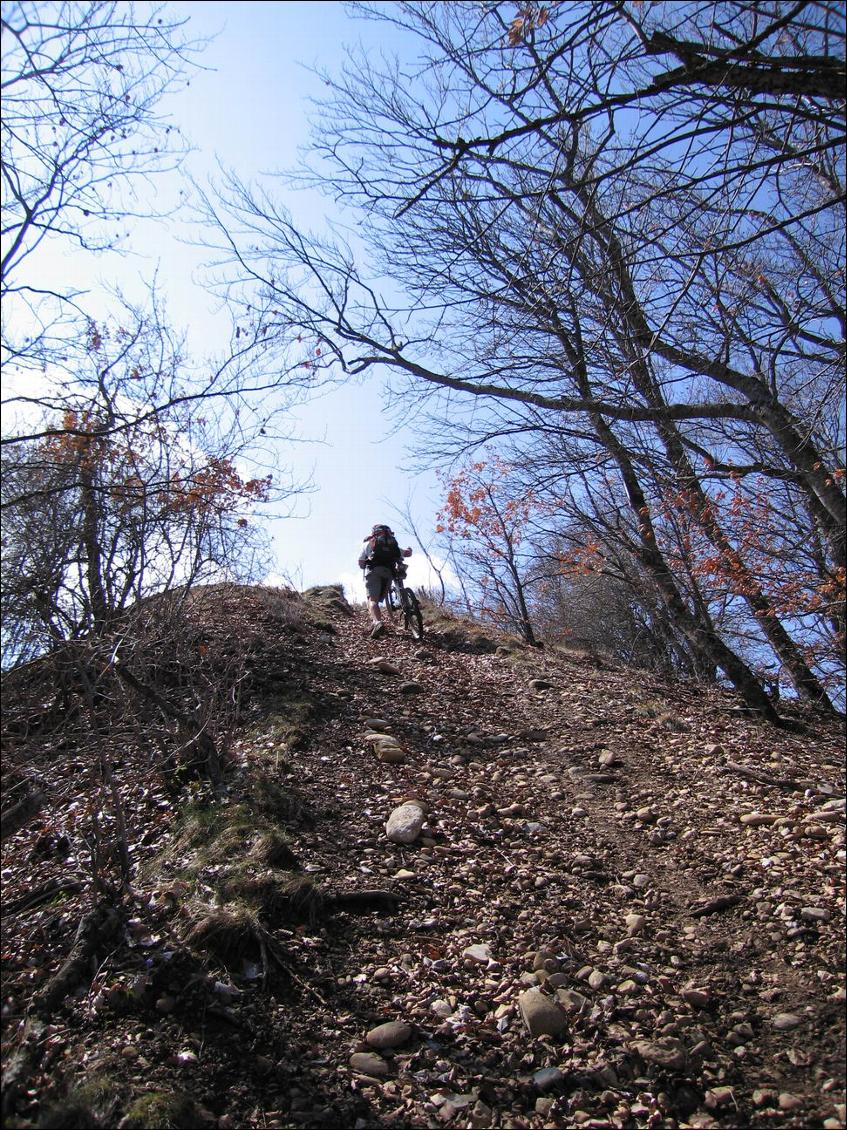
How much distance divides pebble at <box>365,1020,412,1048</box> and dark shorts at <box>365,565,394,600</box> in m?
8.08

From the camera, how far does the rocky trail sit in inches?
94.7

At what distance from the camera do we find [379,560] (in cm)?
1061

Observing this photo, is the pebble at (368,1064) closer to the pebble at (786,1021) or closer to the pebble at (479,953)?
the pebble at (479,953)

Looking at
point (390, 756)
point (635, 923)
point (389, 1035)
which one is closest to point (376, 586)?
point (390, 756)

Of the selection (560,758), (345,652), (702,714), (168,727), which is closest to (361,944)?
(168,727)

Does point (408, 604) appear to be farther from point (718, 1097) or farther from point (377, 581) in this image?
point (718, 1097)

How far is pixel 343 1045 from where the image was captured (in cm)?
267

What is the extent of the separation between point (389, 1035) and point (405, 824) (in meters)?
1.65

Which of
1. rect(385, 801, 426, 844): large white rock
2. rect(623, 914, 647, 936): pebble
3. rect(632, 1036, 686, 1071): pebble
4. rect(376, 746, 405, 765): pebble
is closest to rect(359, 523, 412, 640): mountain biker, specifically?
rect(376, 746, 405, 765): pebble

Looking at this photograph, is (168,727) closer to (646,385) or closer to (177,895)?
(177,895)

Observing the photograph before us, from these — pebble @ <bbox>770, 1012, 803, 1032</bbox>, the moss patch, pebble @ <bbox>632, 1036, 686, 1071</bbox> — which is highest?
the moss patch

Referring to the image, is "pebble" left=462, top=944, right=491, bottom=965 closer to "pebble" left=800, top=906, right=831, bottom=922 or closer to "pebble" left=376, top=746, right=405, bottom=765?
"pebble" left=800, top=906, right=831, bottom=922

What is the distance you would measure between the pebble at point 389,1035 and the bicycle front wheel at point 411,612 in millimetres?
7781

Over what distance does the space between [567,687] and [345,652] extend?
300cm
